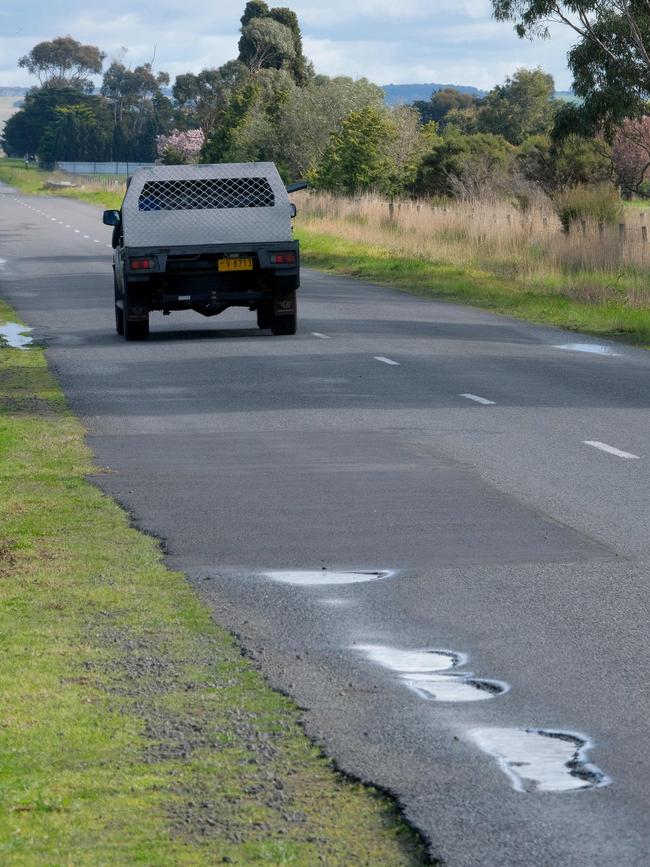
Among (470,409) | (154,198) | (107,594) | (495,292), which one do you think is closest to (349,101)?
(495,292)

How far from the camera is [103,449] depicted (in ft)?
44.9

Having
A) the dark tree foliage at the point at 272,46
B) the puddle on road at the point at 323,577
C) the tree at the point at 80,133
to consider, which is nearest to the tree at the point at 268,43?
the dark tree foliage at the point at 272,46

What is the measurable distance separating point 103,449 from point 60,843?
8897 mm

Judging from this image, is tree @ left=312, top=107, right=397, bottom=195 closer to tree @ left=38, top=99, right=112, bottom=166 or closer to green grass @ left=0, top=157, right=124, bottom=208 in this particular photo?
green grass @ left=0, top=157, right=124, bottom=208

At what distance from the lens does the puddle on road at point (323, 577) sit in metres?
8.70

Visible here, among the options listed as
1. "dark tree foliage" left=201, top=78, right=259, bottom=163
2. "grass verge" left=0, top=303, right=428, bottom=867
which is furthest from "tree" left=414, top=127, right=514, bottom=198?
"grass verge" left=0, top=303, right=428, bottom=867

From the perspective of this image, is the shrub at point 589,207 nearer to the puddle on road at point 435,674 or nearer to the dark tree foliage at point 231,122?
the puddle on road at point 435,674

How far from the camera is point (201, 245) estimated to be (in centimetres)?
2308

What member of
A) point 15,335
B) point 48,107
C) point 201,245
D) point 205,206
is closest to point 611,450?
point 201,245

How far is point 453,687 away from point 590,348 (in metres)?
16.8

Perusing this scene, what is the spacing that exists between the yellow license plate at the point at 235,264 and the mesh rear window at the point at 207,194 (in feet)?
2.84

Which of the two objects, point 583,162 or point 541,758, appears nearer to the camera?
point 541,758

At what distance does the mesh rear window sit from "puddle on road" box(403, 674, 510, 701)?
56.4 feet

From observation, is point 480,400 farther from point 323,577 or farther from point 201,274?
point 323,577
